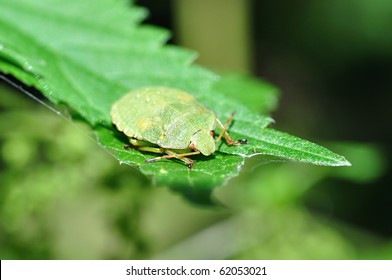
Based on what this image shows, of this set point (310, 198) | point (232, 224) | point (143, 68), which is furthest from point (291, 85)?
point (143, 68)

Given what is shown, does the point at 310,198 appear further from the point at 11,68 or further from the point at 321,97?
the point at 321,97

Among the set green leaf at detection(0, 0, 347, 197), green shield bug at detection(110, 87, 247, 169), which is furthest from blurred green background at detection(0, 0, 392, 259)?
green shield bug at detection(110, 87, 247, 169)

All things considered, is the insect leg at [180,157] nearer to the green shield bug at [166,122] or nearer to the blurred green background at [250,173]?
the green shield bug at [166,122]

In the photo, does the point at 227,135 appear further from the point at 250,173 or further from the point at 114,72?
the point at 250,173

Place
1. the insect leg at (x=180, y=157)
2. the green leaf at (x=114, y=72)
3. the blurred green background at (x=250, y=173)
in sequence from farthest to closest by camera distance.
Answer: the blurred green background at (x=250, y=173)
the insect leg at (x=180, y=157)
the green leaf at (x=114, y=72)

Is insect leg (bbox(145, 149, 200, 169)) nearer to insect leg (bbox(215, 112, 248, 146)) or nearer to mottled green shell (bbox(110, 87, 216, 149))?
mottled green shell (bbox(110, 87, 216, 149))

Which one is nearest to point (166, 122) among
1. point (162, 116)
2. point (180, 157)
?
point (162, 116)

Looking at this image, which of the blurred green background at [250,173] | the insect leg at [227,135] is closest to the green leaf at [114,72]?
the insect leg at [227,135]
